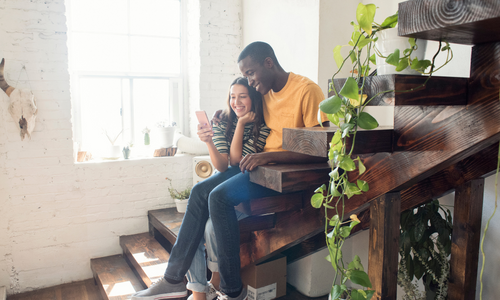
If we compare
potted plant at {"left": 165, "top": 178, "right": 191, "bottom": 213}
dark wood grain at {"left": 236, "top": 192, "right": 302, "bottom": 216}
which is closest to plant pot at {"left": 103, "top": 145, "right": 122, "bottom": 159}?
potted plant at {"left": 165, "top": 178, "right": 191, "bottom": 213}

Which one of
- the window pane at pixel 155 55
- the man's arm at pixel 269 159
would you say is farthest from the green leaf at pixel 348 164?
the window pane at pixel 155 55

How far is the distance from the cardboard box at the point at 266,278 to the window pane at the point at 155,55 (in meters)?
2.03

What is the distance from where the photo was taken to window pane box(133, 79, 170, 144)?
3369 mm

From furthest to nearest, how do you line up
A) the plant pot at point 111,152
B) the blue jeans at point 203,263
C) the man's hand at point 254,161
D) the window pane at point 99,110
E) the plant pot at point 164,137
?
the plant pot at point 164,137, the window pane at point 99,110, the plant pot at point 111,152, the blue jeans at point 203,263, the man's hand at point 254,161

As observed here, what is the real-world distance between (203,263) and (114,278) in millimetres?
1053

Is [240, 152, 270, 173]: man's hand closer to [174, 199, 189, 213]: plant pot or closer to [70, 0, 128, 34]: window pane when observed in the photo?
[174, 199, 189, 213]: plant pot

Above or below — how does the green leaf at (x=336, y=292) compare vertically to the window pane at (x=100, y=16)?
below

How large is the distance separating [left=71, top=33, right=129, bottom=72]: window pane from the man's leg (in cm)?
209

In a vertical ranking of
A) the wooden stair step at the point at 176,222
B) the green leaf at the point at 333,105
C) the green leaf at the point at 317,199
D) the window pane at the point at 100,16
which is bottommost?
the wooden stair step at the point at 176,222

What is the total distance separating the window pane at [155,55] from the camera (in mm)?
3324

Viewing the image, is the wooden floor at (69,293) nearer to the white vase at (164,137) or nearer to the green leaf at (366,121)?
the white vase at (164,137)

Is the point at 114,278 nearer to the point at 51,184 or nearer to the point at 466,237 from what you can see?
the point at 51,184

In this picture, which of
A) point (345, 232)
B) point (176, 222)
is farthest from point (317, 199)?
point (176, 222)

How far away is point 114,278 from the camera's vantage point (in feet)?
8.53
